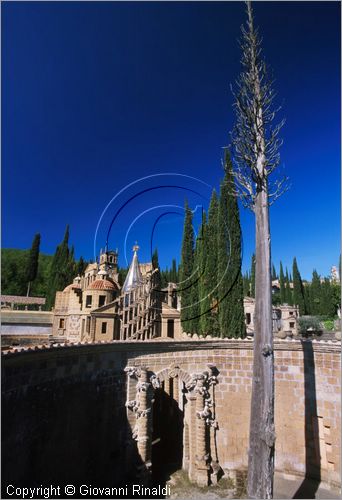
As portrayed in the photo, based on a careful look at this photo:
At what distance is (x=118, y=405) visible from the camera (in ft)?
28.5

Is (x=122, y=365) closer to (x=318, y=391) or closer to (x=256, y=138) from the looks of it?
(x=318, y=391)

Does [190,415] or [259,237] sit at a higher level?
[259,237]

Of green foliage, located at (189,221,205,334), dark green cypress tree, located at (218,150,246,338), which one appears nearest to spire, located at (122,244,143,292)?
green foliage, located at (189,221,205,334)

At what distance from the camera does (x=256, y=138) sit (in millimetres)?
7816

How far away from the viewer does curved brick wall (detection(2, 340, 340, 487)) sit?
20.0 ft

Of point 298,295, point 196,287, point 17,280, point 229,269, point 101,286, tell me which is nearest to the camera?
point 229,269

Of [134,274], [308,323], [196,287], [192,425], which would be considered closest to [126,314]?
[134,274]

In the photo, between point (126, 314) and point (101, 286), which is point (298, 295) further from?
point (126, 314)

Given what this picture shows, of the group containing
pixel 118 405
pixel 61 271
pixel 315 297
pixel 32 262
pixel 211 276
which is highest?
pixel 32 262

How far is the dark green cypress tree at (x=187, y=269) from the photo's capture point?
21719mm

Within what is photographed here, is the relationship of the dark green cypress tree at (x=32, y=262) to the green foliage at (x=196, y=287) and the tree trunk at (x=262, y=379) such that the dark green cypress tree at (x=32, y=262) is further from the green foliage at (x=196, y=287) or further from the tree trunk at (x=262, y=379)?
the tree trunk at (x=262, y=379)

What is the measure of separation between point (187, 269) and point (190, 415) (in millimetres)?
14694

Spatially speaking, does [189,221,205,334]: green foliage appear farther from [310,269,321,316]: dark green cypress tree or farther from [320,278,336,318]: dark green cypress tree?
[310,269,321,316]: dark green cypress tree

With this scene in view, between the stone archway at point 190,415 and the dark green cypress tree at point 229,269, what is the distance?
24.4 ft
